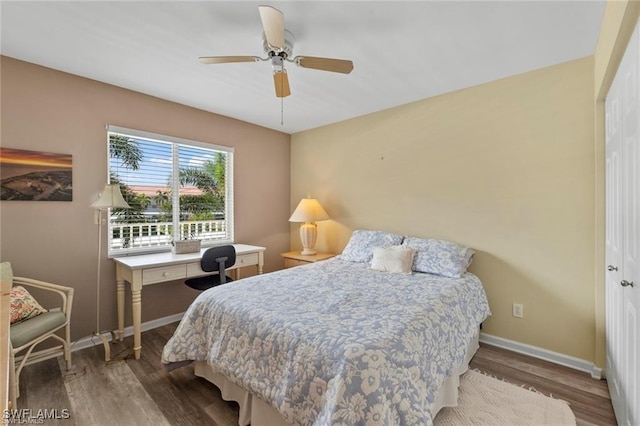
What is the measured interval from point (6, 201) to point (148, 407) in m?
1.96

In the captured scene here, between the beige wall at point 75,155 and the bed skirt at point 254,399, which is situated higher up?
the beige wall at point 75,155

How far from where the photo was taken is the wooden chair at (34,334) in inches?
71.3

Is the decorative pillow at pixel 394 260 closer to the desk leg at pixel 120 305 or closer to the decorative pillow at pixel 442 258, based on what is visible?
the decorative pillow at pixel 442 258

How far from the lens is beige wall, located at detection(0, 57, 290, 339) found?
2.29 m

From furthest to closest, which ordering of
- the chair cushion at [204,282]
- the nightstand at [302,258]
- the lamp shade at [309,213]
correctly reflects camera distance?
the lamp shade at [309,213], the nightstand at [302,258], the chair cushion at [204,282]

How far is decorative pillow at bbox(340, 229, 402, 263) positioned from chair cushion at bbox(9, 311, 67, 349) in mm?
2469

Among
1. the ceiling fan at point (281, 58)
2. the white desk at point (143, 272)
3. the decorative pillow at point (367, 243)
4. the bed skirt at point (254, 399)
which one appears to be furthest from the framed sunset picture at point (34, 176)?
the decorative pillow at point (367, 243)

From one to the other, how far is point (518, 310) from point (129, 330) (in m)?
3.68

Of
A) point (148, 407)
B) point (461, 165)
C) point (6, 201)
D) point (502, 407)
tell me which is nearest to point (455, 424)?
point (502, 407)

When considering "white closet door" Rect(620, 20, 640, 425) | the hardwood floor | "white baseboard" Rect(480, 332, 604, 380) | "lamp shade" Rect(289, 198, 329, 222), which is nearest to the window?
"lamp shade" Rect(289, 198, 329, 222)

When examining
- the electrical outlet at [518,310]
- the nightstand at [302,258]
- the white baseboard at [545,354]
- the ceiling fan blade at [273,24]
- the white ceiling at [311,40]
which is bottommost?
the white baseboard at [545,354]

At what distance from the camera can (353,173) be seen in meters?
3.73

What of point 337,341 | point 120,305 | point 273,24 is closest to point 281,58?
point 273,24

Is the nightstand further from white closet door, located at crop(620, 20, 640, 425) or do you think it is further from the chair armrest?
white closet door, located at crop(620, 20, 640, 425)
